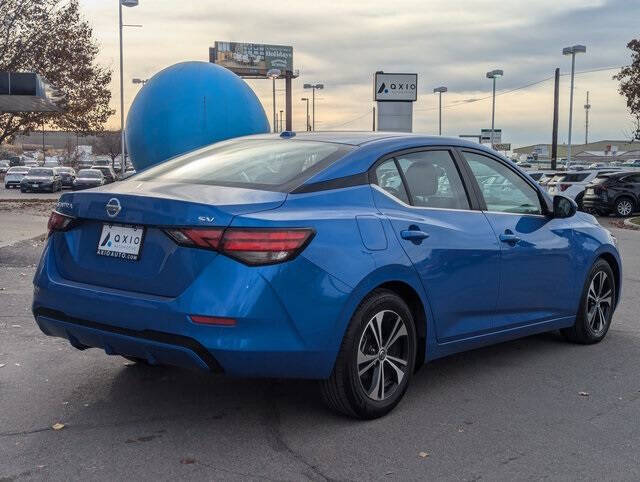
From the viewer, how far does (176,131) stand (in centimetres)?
1286

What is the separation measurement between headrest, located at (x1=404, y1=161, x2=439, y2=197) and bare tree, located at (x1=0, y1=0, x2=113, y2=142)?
87.5 feet

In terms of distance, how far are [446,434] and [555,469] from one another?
0.64 meters

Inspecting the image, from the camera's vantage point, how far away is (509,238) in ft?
17.2

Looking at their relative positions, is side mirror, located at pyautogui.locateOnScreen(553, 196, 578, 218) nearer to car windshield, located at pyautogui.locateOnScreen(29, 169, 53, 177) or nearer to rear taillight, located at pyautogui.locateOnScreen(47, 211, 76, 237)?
rear taillight, located at pyautogui.locateOnScreen(47, 211, 76, 237)

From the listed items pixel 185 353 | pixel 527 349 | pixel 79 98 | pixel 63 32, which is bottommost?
pixel 527 349

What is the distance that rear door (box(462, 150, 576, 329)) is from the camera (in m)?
5.28

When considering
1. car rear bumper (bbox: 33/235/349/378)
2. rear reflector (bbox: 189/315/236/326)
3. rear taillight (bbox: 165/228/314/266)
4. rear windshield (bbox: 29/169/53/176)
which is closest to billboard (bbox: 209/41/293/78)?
rear windshield (bbox: 29/169/53/176)

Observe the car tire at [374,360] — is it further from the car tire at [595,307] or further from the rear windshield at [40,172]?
the rear windshield at [40,172]

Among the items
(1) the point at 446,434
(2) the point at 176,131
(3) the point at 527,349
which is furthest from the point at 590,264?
(2) the point at 176,131

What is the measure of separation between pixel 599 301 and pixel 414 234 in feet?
8.69

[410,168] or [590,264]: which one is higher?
[410,168]

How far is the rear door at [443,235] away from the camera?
456 cm

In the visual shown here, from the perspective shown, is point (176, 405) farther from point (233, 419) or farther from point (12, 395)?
point (12, 395)

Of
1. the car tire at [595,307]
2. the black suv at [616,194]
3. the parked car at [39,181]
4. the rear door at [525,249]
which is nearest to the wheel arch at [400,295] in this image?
the rear door at [525,249]
